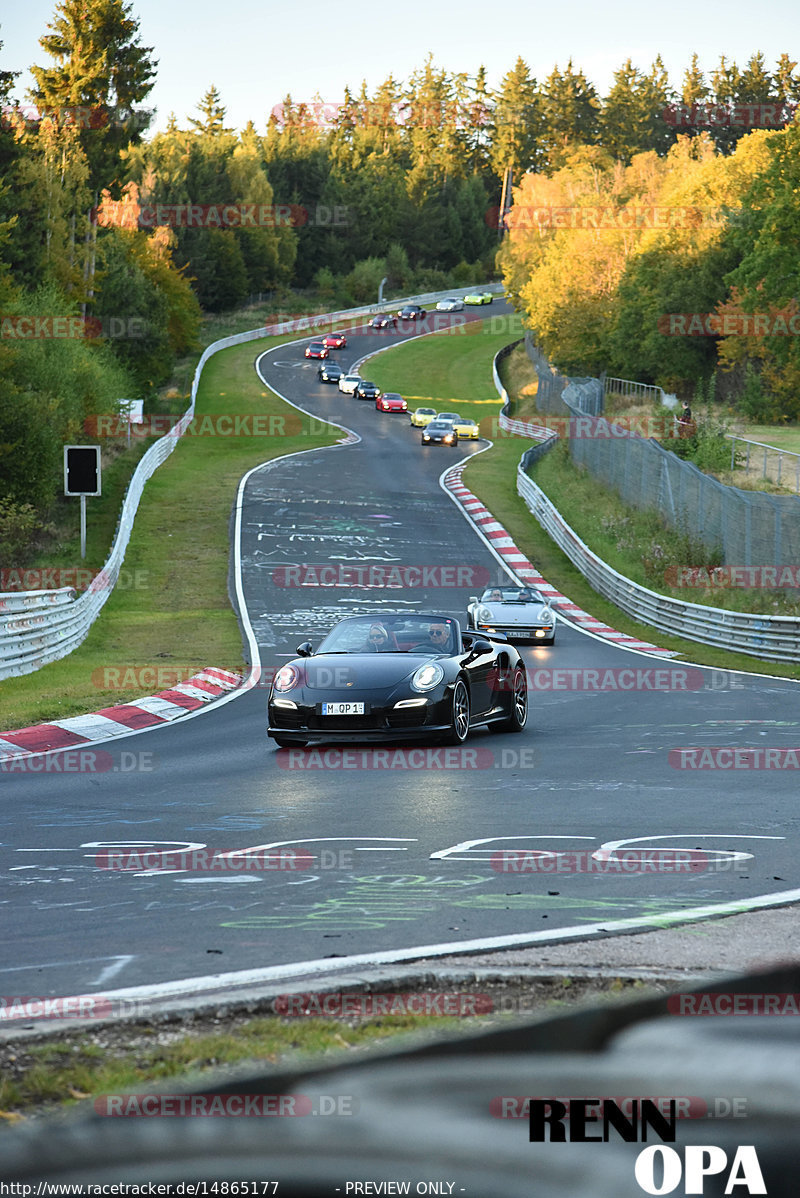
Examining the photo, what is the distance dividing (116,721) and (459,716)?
4411 millimetres

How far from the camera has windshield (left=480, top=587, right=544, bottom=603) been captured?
29.5 metres

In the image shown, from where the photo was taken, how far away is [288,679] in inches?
565

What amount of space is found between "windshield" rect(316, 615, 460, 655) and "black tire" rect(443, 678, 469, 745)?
0.62m

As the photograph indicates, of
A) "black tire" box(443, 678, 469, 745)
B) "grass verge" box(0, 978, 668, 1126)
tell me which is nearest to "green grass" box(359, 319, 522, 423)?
"black tire" box(443, 678, 469, 745)

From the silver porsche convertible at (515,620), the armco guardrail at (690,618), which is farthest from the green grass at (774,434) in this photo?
the silver porsche convertible at (515,620)

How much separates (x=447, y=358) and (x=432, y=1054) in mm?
101996

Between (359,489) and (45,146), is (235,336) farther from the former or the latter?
(359,489)

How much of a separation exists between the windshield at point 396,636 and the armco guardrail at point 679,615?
1215 cm

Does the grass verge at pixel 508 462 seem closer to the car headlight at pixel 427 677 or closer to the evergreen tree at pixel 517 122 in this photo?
the car headlight at pixel 427 677

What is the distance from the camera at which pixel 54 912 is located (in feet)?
21.5

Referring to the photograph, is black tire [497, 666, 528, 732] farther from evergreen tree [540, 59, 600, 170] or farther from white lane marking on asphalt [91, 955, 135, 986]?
evergreen tree [540, 59, 600, 170]

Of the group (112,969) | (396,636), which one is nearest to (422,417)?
(396,636)

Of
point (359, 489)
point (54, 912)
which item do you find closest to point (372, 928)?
point (54, 912)

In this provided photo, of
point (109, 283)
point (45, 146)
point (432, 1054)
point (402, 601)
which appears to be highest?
point (45, 146)
